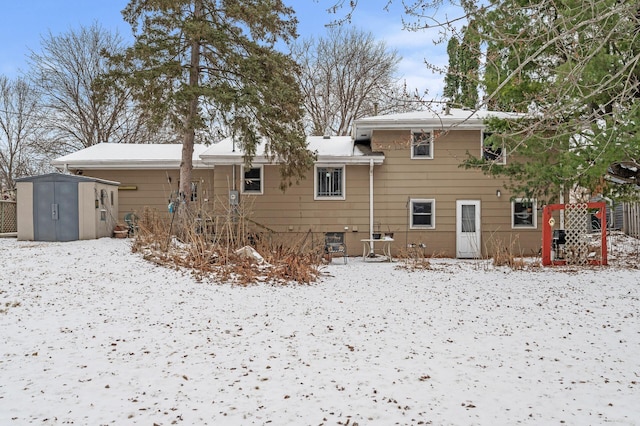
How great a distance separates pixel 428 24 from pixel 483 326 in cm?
379

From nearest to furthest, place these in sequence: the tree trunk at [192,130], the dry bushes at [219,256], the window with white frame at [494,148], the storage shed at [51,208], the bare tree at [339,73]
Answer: the window with white frame at [494,148] → the dry bushes at [219,256] → the storage shed at [51,208] → the tree trunk at [192,130] → the bare tree at [339,73]

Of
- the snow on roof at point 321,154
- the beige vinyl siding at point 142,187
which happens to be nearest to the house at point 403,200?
the snow on roof at point 321,154

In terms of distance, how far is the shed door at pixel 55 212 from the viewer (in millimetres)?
12578

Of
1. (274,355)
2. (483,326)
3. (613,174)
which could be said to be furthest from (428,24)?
(613,174)

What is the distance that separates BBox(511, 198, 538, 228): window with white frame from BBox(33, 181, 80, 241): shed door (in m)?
13.0

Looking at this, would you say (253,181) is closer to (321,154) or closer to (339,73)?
(321,154)

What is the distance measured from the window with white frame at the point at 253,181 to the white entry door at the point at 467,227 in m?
6.41

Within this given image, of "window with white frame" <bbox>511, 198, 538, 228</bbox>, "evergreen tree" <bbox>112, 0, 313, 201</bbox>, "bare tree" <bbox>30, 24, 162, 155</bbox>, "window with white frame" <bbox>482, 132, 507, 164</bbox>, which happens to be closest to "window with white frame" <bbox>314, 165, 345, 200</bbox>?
"evergreen tree" <bbox>112, 0, 313, 201</bbox>

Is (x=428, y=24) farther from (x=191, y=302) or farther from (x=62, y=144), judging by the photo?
(x=62, y=144)

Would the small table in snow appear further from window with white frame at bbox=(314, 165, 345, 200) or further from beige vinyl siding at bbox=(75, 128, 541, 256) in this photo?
window with white frame at bbox=(314, 165, 345, 200)

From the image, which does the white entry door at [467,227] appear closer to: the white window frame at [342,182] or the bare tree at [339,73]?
the white window frame at [342,182]

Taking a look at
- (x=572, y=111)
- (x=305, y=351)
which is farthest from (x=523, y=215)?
(x=305, y=351)

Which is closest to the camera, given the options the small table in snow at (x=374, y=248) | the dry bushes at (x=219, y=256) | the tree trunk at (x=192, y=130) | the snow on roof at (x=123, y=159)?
the dry bushes at (x=219, y=256)

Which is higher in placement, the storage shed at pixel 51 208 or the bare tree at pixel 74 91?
the bare tree at pixel 74 91
